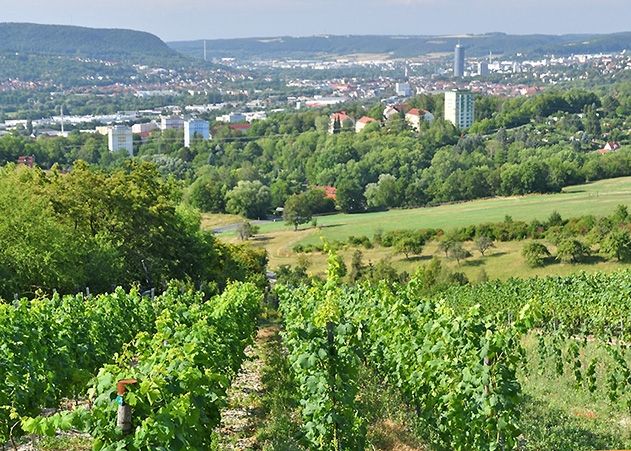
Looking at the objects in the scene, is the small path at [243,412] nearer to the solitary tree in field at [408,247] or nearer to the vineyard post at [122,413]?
the vineyard post at [122,413]

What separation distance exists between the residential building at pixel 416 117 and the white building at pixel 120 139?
143 feet

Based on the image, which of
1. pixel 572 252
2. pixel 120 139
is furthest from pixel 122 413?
pixel 120 139

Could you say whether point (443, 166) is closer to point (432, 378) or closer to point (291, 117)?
point (291, 117)

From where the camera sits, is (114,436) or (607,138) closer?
(114,436)

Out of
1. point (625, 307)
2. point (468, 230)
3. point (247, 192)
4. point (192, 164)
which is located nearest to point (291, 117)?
point (192, 164)

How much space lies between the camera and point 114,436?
18.5 feet

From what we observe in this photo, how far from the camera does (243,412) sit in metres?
12.6

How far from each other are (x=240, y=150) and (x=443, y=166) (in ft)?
127

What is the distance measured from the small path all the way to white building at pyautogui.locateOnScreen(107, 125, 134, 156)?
11654 centimetres

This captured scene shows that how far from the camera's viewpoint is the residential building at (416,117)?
5358 inches

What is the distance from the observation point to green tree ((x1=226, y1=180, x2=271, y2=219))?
7869 cm

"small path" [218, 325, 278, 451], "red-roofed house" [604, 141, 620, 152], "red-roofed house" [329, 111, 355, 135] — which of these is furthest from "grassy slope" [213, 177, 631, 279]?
"red-roofed house" [329, 111, 355, 135]

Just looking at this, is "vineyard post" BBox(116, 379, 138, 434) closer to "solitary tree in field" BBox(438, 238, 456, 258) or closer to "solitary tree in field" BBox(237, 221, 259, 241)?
"solitary tree in field" BBox(438, 238, 456, 258)

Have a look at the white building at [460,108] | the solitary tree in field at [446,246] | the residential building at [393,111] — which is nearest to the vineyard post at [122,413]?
the solitary tree in field at [446,246]
